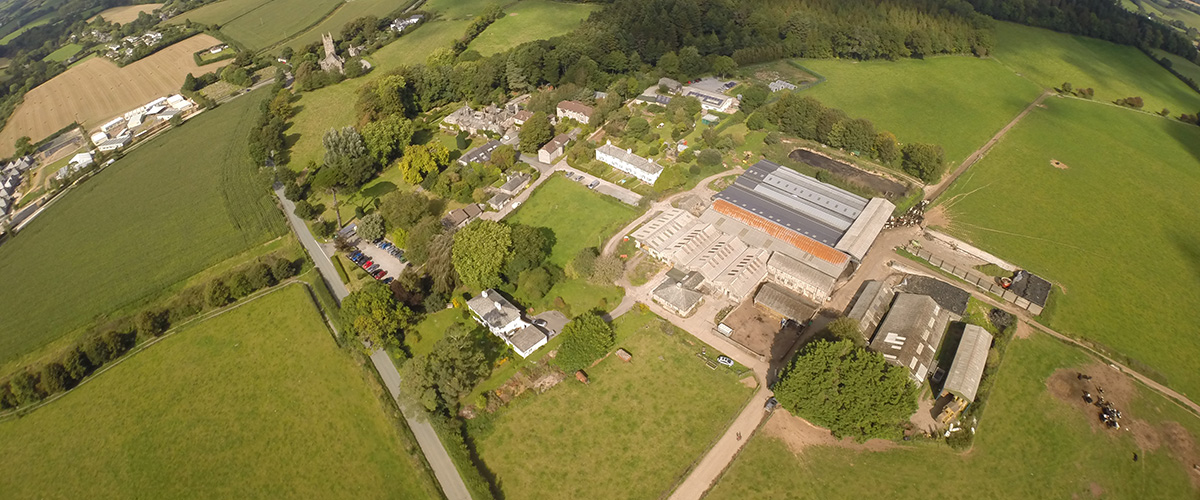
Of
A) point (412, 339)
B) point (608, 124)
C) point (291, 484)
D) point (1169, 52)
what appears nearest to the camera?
point (291, 484)

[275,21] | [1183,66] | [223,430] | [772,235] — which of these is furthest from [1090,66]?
[275,21]

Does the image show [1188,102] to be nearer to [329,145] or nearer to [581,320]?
[581,320]

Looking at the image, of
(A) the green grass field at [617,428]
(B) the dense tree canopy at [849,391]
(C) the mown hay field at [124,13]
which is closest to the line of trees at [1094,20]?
(B) the dense tree canopy at [849,391]

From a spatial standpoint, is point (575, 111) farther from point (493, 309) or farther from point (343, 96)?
point (343, 96)

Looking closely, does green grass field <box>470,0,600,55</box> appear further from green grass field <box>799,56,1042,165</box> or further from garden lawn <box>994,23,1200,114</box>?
garden lawn <box>994,23,1200,114</box>

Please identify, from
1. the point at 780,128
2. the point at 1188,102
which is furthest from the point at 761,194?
the point at 1188,102
